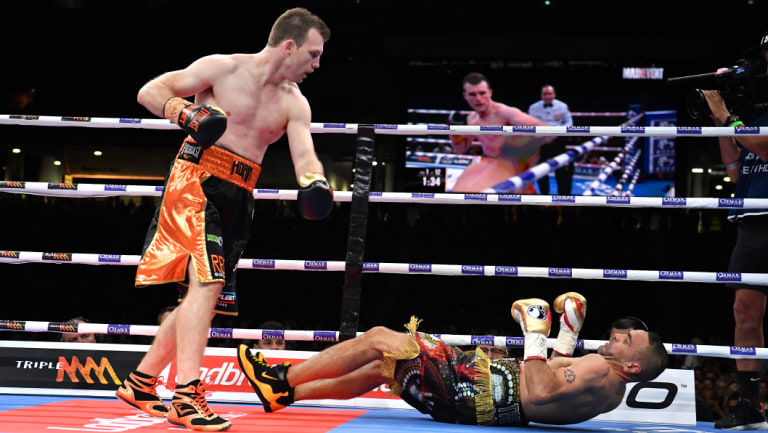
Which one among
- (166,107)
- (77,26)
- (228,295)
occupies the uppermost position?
(77,26)

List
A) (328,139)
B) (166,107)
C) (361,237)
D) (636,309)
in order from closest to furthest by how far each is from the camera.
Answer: (166,107)
(361,237)
(636,309)
(328,139)

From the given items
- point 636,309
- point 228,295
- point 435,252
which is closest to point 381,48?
point 435,252

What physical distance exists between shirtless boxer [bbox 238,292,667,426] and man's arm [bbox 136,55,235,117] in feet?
2.78

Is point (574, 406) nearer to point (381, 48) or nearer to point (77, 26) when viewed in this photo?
point (381, 48)

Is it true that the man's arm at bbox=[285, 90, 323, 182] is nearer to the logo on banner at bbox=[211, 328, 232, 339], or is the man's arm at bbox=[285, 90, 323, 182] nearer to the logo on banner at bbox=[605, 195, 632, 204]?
the logo on banner at bbox=[211, 328, 232, 339]

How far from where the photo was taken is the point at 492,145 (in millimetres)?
8172

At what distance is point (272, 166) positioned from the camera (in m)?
9.62

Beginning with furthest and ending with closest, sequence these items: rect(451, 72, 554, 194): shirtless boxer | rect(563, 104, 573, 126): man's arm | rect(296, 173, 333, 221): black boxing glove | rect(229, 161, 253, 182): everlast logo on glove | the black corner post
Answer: rect(563, 104, 573, 126): man's arm → rect(451, 72, 554, 194): shirtless boxer → the black corner post → rect(229, 161, 253, 182): everlast logo on glove → rect(296, 173, 333, 221): black boxing glove

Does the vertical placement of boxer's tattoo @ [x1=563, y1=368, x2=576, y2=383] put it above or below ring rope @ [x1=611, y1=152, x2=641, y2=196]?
below

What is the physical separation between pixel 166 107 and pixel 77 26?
7591mm

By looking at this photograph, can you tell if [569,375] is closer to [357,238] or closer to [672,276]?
[672,276]

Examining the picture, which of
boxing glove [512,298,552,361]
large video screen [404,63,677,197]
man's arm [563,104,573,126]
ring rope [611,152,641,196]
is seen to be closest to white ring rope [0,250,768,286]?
boxing glove [512,298,552,361]

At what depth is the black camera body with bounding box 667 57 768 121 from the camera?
9.93 ft

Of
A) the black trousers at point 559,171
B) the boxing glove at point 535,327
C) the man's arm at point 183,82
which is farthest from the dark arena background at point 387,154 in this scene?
the man's arm at point 183,82
